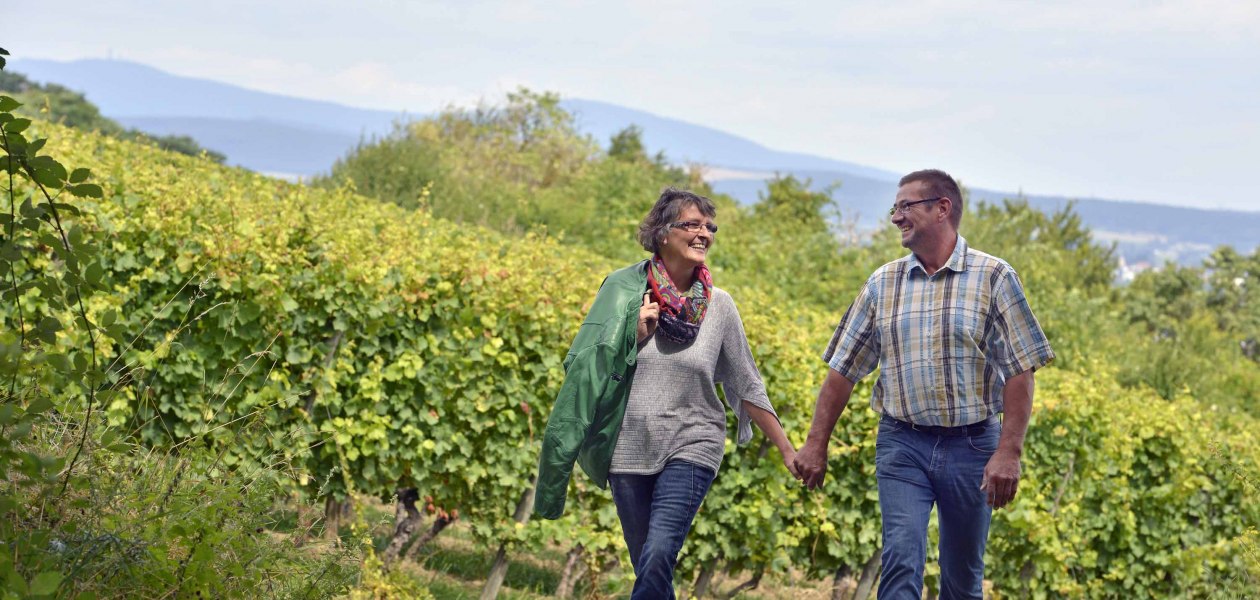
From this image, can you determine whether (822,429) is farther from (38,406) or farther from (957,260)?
(38,406)

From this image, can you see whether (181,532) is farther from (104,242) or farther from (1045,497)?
(1045,497)

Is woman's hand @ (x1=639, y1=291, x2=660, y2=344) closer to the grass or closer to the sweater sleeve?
the sweater sleeve

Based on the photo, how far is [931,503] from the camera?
5164 millimetres

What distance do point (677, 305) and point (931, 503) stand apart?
132 centimetres

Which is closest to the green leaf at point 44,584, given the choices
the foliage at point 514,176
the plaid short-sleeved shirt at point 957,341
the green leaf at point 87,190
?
the green leaf at point 87,190

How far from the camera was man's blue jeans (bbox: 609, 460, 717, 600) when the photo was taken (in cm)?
492

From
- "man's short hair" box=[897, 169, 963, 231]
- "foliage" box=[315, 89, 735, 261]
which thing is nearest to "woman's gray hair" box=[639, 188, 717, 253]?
"man's short hair" box=[897, 169, 963, 231]

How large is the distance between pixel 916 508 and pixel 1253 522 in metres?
A: 5.40

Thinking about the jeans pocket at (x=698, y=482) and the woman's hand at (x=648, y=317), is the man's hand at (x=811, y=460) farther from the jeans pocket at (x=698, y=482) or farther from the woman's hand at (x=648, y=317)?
the woman's hand at (x=648, y=317)

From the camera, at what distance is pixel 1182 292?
63188mm

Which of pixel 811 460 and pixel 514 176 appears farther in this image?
pixel 514 176

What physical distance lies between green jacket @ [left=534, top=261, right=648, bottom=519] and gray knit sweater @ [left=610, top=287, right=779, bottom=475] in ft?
0.21

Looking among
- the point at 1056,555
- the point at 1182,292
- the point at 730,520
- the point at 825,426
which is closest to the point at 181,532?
the point at 825,426

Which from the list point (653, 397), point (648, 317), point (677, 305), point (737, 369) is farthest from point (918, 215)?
point (653, 397)
